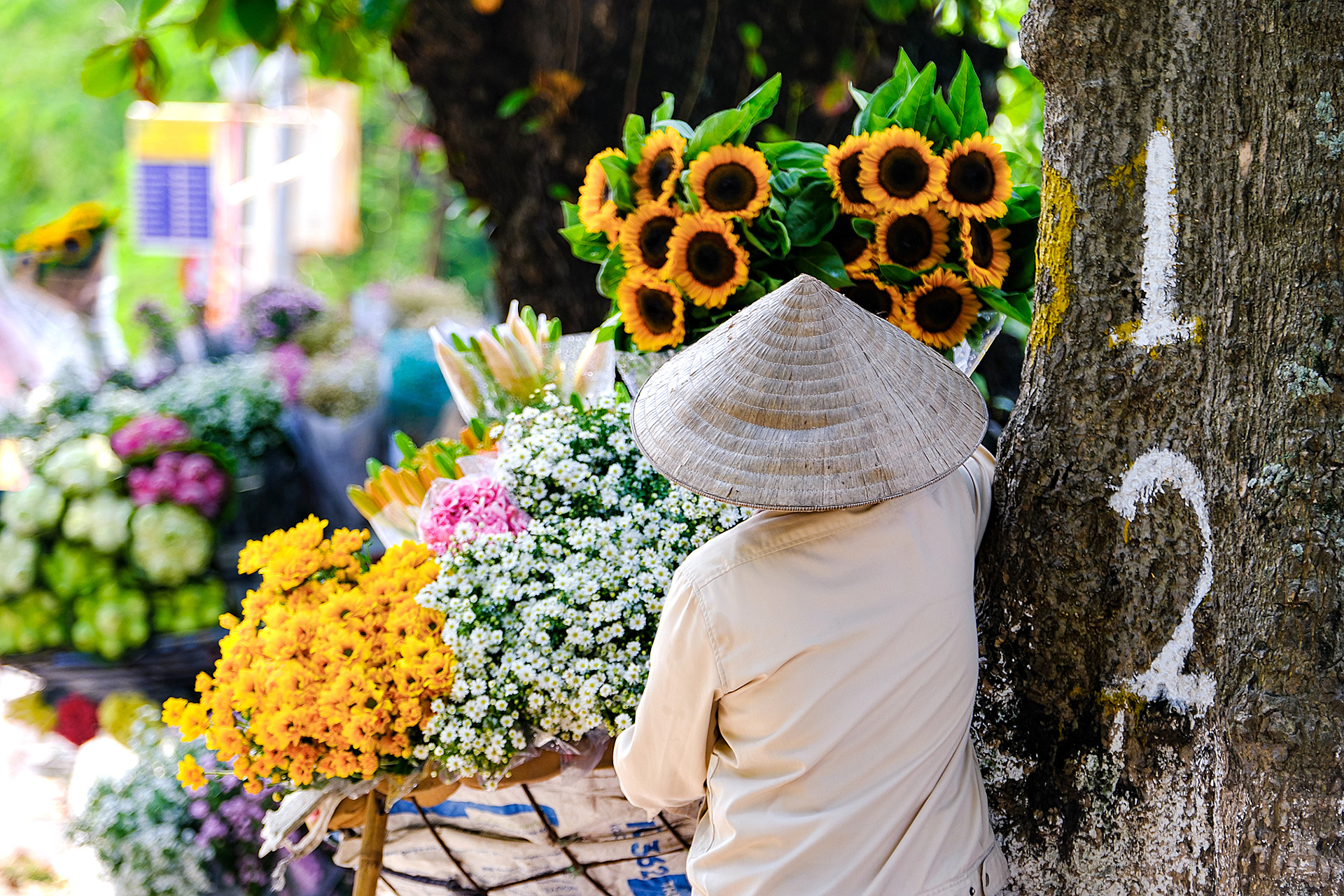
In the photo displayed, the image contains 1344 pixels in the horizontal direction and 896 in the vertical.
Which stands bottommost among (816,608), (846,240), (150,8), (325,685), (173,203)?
(325,685)

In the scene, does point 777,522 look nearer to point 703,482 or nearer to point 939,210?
point 703,482

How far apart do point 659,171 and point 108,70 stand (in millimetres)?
2015

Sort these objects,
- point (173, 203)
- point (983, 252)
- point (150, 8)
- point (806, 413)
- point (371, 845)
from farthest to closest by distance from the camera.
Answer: point (173, 203)
point (150, 8)
point (983, 252)
point (371, 845)
point (806, 413)

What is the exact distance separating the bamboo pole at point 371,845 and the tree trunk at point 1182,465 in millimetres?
1022

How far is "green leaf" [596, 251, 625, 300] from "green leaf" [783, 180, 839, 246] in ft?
1.03

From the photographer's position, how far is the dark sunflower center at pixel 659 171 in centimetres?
186

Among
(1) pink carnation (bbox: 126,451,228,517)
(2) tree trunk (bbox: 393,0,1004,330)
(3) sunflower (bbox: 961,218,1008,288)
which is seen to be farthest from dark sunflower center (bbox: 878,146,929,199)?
(1) pink carnation (bbox: 126,451,228,517)

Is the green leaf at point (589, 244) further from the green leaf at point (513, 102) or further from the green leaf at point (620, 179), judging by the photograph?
the green leaf at point (513, 102)

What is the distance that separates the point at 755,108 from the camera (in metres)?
1.88

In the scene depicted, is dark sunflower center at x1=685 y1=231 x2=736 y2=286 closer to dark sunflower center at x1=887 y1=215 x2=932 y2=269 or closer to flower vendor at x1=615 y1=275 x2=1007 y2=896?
dark sunflower center at x1=887 y1=215 x2=932 y2=269

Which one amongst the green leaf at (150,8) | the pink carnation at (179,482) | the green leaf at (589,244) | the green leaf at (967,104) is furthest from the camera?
the pink carnation at (179,482)

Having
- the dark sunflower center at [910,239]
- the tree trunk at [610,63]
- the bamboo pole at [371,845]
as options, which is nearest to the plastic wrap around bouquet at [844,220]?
the dark sunflower center at [910,239]

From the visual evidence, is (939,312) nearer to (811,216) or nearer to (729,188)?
(811,216)

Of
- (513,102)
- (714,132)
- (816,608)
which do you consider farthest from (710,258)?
(513,102)
